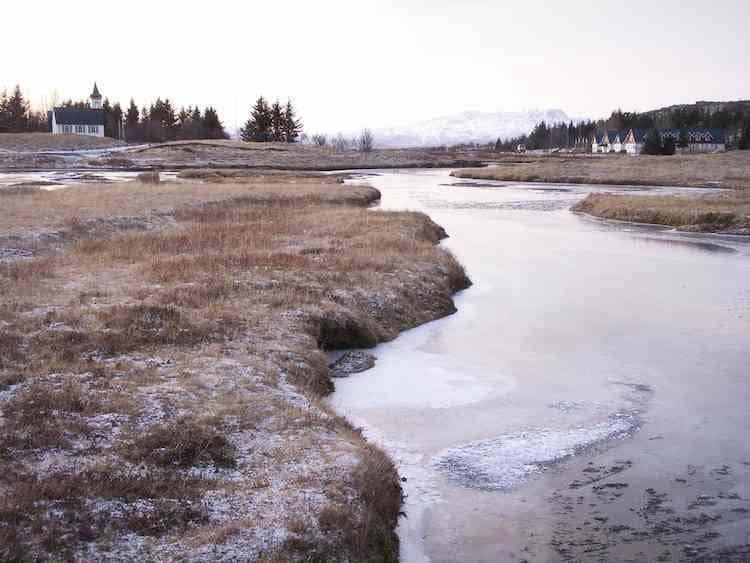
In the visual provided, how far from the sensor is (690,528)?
9406mm

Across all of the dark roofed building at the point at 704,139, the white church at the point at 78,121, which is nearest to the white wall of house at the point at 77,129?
the white church at the point at 78,121

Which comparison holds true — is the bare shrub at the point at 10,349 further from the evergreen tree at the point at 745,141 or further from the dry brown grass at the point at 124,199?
the evergreen tree at the point at 745,141

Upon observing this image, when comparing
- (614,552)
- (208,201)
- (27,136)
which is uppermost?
(27,136)

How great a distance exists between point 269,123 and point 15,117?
49501mm

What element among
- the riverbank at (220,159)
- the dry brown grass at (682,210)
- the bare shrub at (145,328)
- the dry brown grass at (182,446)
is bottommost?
the dry brown grass at (182,446)

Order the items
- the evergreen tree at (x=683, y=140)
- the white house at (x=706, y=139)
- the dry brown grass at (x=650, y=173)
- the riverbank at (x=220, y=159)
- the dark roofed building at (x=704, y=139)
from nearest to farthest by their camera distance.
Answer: the dry brown grass at (x=650, y=173) < the riverbank at (x=220, y=159) < the evergreen tree at (x=683, y=140) < the dark roofed building at (x=704, y=139) < the white house at (x=706, y=139)

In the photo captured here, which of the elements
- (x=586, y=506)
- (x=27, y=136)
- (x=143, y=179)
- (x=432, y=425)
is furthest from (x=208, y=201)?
(x=27, y=136)

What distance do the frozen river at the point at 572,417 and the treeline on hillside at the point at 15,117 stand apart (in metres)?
137

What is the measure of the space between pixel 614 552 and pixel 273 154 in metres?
107

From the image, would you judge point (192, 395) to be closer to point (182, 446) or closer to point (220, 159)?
point (182, 446)

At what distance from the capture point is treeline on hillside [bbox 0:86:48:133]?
138375 mm

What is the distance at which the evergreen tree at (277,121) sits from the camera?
15212 cm

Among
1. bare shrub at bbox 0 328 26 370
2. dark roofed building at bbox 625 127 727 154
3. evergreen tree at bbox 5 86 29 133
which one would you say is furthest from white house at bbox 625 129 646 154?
bare shrub at bbox 0 328 26 370

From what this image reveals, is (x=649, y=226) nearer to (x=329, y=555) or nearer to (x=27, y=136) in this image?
(x=329, y=555)
